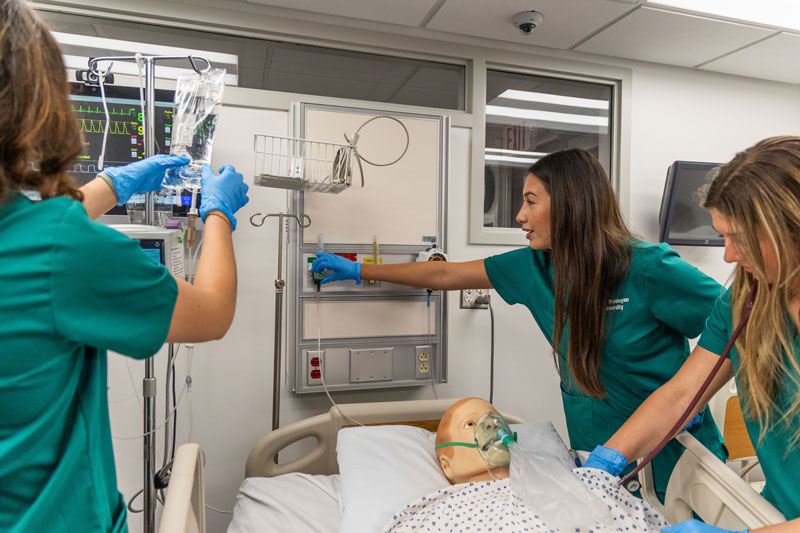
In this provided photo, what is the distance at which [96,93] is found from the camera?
1.81 meters

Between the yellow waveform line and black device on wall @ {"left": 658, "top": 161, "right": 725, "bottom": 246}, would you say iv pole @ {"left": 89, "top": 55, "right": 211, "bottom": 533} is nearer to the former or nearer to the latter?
the yellow waveform line

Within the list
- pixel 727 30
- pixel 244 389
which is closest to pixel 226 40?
pixel 244 389

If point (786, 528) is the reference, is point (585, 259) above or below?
above

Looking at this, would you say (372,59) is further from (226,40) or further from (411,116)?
(226,40)

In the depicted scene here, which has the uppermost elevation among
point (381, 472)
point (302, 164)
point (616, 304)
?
point (302, 164)

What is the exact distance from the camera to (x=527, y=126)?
2541 mm

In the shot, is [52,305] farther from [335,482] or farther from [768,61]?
[768,61]

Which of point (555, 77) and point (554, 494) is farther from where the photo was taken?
point (555, 77)

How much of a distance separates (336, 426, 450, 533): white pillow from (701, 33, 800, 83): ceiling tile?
7.42 ft

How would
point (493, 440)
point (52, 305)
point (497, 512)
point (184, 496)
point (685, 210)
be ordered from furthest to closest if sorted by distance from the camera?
point (685, 210) → point (493, 440) → point (497, 512) → point (184, 496) → point (52, 305)

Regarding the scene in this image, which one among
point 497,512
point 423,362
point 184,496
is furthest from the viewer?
point 423,362

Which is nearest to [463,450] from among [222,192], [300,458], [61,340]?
[300,458]

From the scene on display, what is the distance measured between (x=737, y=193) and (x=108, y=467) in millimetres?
1207

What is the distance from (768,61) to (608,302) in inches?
75.0
